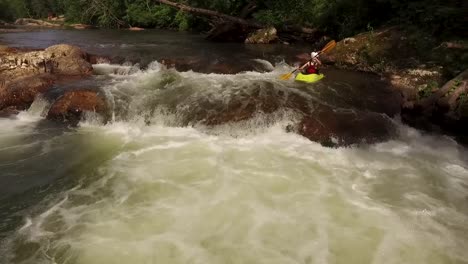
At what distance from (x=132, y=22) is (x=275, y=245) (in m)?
24.1

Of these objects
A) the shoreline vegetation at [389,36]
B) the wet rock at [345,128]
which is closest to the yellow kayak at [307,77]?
the wet rock at [345,128]

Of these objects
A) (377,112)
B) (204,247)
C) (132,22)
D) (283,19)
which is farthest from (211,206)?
(132,22)

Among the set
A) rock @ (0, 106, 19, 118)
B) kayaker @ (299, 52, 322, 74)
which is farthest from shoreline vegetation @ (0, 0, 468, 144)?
rock @ (0, 106, 19, 118)

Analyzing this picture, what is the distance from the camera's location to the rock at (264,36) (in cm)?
1501

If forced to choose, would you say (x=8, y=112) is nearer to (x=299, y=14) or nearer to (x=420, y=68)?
(x=420, y=68)

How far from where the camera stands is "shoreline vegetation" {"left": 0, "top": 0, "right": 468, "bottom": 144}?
703 cm

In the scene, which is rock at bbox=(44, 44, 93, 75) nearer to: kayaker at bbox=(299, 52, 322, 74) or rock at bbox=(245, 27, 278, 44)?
kayaker at bbox=(299, 52, 322, 74)

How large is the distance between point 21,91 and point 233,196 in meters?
6.12

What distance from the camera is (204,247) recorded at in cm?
411

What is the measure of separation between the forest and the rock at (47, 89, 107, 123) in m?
8.65

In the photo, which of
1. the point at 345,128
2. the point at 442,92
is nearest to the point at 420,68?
the point at 442,92

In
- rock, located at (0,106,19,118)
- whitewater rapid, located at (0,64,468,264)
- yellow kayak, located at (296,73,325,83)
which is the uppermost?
yellow kayak, located at (296,73,325,83)

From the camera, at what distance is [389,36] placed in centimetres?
1088

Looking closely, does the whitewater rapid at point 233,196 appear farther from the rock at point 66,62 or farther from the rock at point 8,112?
the rock at point 66,62
